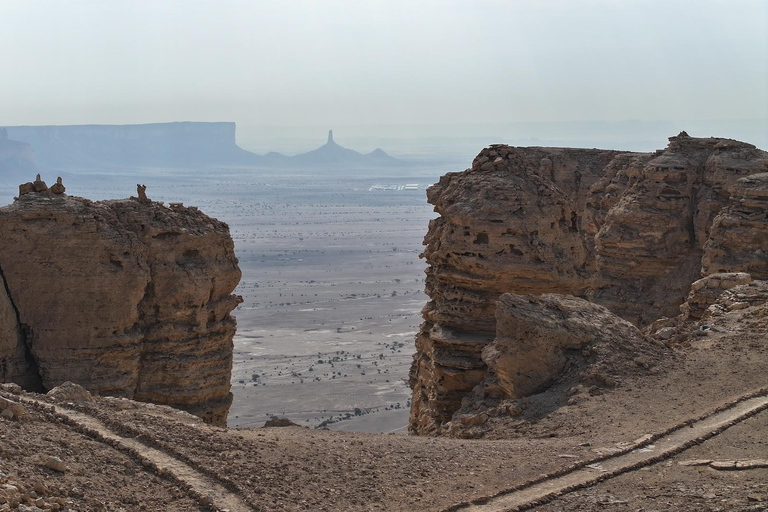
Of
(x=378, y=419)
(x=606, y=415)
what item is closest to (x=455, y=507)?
(x=606, y=415)

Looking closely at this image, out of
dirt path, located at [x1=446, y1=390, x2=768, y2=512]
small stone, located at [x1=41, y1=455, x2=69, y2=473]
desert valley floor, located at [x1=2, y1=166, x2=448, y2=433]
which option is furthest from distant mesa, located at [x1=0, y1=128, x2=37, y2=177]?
small stone, located at [x1=41, y1=455, x2=69, y2=473]

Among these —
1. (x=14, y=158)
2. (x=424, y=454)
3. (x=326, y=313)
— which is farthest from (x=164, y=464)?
(x=14, y=158)

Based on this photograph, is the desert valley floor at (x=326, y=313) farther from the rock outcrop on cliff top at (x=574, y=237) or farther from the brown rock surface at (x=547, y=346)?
the brown rock surface at (x=547, y=346)

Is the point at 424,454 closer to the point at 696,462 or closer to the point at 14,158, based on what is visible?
the point at 696,462

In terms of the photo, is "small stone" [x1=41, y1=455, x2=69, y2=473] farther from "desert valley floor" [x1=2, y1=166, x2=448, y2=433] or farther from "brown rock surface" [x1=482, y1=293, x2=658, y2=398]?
"desert valley floor" [x1=2, y1=166, x2=448, y2=433]

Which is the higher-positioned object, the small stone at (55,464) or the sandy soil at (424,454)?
the small stone at (55,464)

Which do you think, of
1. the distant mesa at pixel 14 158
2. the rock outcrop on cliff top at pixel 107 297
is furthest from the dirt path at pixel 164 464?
the distant mesa at pixel 14 158
